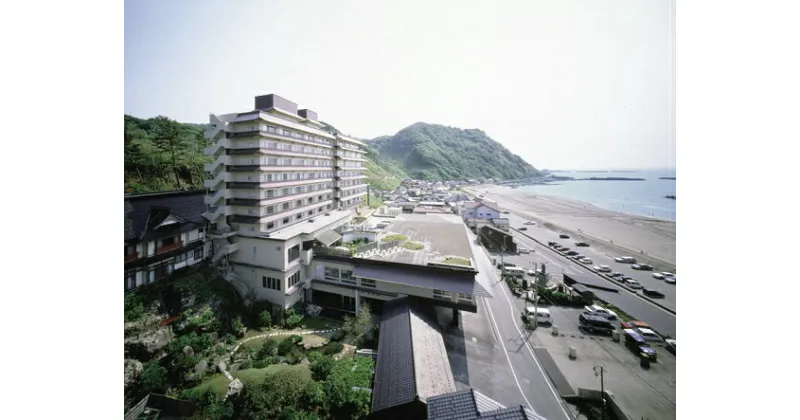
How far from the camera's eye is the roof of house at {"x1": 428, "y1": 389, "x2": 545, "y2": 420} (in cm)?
387

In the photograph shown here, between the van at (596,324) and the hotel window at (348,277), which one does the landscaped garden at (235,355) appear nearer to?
the hotel window at (348,277)

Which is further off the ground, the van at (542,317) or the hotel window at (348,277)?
the hotel window at (348,277)

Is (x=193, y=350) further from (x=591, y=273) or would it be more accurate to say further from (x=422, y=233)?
(x=591, y=273)

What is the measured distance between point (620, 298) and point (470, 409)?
14896mm

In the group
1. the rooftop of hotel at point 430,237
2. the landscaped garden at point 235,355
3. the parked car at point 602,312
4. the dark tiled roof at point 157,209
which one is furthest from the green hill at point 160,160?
the parked car at point 602,312

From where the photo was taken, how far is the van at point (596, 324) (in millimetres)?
11585

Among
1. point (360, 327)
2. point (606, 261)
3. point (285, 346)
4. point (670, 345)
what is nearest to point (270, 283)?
point (285, 346)

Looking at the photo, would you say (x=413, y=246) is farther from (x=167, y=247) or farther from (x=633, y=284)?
(x=633, y=284)

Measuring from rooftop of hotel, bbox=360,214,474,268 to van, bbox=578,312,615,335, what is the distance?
581 centimetres

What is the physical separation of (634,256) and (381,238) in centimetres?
2050

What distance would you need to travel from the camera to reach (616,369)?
30.6ft

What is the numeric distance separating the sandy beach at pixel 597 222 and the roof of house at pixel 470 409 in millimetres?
16248

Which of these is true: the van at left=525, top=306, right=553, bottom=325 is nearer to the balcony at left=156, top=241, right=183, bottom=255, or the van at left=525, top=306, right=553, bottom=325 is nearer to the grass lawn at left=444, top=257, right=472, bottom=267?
the grass lawn at left=444, top=257, right=472, bottom=267

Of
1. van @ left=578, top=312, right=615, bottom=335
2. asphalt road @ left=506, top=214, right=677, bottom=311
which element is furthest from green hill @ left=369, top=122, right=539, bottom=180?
van @ left=578, top=312, right=615, bottom=335
